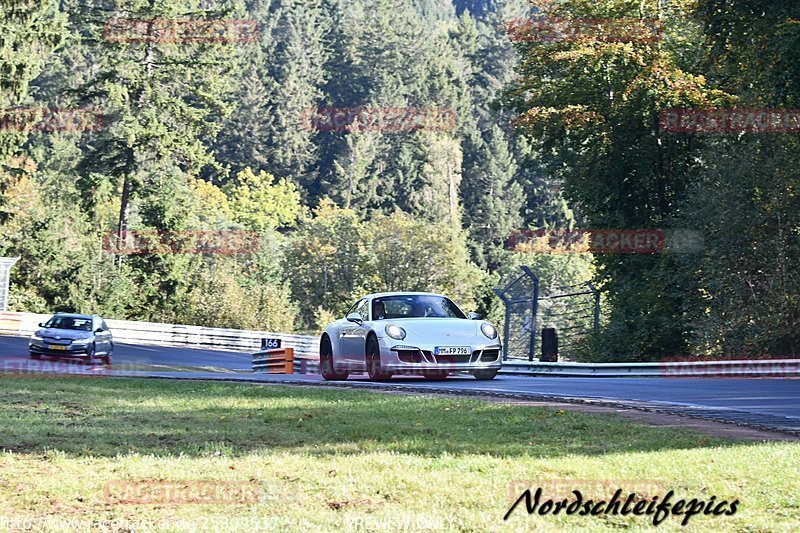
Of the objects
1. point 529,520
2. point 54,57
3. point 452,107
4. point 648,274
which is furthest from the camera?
point 452,107

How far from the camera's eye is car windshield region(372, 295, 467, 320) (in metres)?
22.6

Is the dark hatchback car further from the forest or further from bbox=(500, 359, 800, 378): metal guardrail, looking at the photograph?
the forest

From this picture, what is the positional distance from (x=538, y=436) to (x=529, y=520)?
4761 mm

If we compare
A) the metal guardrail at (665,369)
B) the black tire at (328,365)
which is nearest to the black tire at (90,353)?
the metal guardrail at (665,369)

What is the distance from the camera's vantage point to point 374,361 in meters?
22.4

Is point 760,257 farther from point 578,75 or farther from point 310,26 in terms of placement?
point 310,26

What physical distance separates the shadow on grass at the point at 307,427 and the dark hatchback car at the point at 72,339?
56.1 feet

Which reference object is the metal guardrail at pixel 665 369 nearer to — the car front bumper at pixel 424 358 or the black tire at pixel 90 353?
the car front bumper at pixel 424 358

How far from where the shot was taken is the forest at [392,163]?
119 feet

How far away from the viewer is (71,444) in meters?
11.9

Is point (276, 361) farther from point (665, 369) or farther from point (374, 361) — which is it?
point (374, 361)

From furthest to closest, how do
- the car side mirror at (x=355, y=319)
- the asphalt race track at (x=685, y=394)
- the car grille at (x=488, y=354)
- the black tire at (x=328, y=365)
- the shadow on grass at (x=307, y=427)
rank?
the black tire at (x=328, y=365) → the car side mirror at (x=355, y=319) → the car grille at (x=488, y=354) → the asphalt race track at (x=685, y=394) → the shadow on grass at (x=307, y=427)

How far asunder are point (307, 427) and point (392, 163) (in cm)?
13644

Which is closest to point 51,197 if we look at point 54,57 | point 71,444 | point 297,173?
point 54,57
